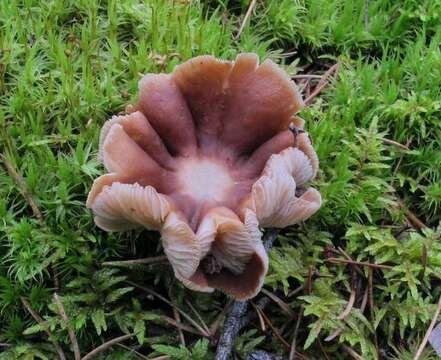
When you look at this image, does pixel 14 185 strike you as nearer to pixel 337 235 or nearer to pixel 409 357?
pixel 337 235

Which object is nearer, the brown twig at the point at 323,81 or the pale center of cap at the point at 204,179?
the pale center of cap at the point at 204,179

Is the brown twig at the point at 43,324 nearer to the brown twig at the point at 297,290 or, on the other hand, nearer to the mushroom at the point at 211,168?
the mushroom at the point at 211,168

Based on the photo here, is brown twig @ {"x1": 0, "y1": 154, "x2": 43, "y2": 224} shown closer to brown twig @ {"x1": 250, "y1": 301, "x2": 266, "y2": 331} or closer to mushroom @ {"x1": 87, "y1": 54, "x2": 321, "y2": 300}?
mushroom @ {"x1": 87, "y1": 54, "x2": 321, "y2": 300}

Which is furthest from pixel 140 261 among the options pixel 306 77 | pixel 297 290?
pixel 306 77

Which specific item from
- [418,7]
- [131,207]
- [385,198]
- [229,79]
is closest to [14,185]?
[131,207]

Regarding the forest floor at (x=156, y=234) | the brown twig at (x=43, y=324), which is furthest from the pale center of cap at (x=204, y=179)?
the brown twig at (x=43, y=324)

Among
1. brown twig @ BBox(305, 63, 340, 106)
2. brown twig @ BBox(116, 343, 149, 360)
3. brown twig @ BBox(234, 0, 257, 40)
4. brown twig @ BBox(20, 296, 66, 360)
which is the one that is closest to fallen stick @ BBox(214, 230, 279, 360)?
brown twig @ BBox(116, 343, 149, 360)

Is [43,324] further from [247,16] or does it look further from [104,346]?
[247,16]
